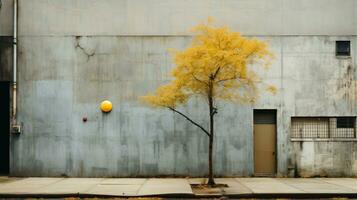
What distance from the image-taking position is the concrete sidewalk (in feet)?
50.2

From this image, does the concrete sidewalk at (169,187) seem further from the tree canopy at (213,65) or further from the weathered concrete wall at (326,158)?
the tree canopy at (213,65)

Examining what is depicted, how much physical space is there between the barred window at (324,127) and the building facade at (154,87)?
41 mm

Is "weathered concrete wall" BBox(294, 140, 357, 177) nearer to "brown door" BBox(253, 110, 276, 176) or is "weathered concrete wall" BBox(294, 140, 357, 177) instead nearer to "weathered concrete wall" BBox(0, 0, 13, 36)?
"brown door" BBox(253, 110, 276, 176)

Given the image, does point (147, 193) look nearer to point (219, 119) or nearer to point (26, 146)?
point (219, 119)

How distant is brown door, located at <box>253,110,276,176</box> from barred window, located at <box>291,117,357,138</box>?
89 cm

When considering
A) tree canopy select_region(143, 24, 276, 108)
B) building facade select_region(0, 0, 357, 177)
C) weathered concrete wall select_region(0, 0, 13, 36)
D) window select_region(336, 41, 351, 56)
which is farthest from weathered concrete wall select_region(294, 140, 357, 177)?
weathered concrete wall select_region(0, 0, 13, 36)

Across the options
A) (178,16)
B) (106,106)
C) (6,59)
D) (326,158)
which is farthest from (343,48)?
(6,59)

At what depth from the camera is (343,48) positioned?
2039 cm

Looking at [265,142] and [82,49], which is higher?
[82,49]

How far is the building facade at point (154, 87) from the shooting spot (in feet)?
65.5

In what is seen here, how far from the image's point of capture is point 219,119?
20031 mm

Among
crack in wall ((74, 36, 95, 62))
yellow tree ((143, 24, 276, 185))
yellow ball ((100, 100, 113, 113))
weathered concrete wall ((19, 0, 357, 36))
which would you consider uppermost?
weathered concrete wall ((19, 0, 357, 36))

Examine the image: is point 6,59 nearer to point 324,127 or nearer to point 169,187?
point 169,187

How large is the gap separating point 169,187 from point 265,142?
5.31m
